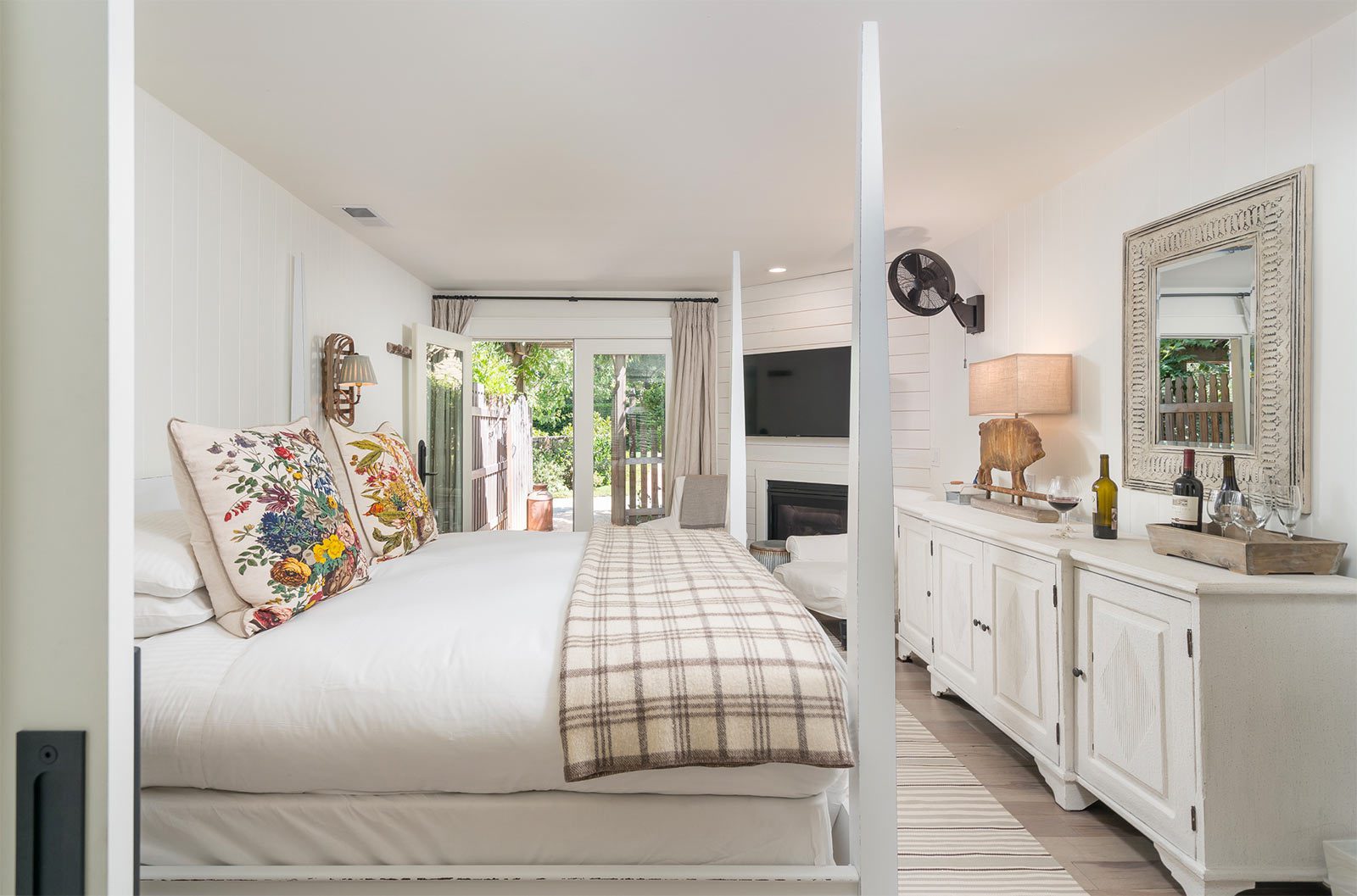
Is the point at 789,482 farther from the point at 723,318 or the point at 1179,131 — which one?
the point at 1179,131

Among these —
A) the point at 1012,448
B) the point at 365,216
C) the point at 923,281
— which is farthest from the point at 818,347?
the point at 365,216

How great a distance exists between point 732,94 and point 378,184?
1.75 m

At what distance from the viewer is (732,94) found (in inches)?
88.6

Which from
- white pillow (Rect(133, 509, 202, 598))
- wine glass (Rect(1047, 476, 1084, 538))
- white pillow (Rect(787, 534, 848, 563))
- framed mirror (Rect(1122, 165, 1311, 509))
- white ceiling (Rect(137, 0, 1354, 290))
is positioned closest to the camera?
white pillow (Rect(133, 509, 202, 598))

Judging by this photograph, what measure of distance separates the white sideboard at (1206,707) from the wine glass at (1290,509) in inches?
6.2

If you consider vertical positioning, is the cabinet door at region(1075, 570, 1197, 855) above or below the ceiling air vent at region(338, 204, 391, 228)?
below

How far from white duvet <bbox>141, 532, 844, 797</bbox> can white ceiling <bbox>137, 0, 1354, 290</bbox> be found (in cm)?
164

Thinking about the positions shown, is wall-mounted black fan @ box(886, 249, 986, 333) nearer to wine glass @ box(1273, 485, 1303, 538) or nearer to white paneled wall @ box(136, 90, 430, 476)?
wine glass @ box(1273, 485, 1303, 538)

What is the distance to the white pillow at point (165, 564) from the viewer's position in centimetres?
145

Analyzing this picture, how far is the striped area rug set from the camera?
Answer: 1.83 meters

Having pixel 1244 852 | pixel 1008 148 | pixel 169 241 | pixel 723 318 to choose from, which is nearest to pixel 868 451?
pixel 1244 852

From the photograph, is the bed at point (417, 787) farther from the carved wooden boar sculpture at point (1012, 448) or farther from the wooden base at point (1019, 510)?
the carved wooden boar sculpture at point (1012, 448)

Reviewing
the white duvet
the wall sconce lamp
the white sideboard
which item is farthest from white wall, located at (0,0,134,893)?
the wall sconce lamp

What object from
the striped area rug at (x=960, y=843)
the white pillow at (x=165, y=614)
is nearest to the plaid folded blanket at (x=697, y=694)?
the white pillow at (x=165, y=614)
